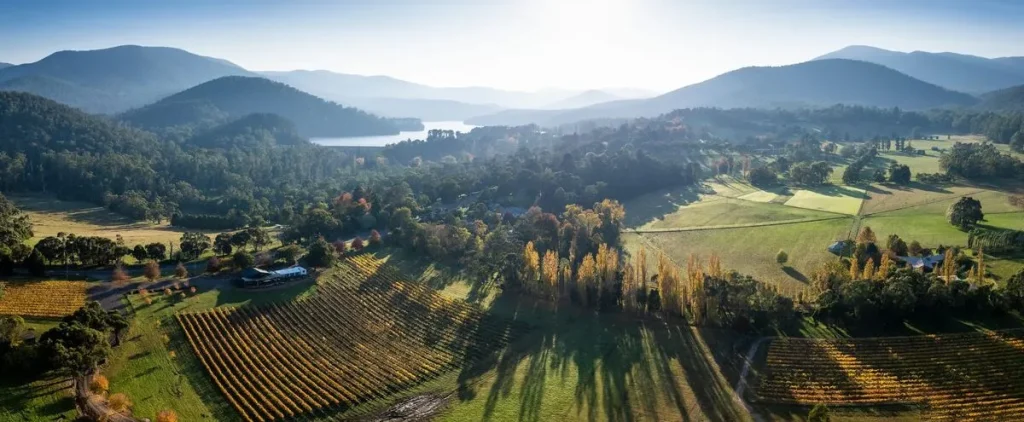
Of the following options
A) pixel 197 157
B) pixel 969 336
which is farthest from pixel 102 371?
pixel 197 157

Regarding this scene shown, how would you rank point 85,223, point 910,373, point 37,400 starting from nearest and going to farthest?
point 37,400 → point 910,373 → point 85,223

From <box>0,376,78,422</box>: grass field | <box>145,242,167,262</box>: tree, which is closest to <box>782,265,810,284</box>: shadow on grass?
<box>0,376,78,422</box>: grass field

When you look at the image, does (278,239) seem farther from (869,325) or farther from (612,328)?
(869,325)

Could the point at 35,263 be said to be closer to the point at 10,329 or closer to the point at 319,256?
the point at 10,329

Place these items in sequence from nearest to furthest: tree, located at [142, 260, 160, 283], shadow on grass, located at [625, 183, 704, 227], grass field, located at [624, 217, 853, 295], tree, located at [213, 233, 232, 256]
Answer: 1. tree, located at [142, 260, 160, 283]
2. tree, located at [213, 233, 232, 256]
3. grass field, located at [624, 217, 853, 295]
4. shadow on grass, located at [625, 183, 704, 227]

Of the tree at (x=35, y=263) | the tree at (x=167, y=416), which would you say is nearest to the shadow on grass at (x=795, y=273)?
the tree at (x=167, y=416)

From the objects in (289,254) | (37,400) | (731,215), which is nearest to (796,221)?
(731,215)

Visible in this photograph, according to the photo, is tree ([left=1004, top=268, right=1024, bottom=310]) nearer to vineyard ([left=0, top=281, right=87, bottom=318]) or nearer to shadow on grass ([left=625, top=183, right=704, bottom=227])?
shadow on grass ([left=625, top=183, right=704, bottom=227])
